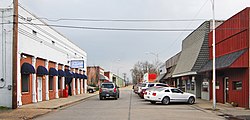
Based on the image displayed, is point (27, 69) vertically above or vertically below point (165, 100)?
above

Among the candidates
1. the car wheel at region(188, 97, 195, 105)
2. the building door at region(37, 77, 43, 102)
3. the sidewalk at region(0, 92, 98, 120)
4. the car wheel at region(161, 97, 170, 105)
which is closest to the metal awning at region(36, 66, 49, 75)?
the building door at region(37, 77, 43, 102)

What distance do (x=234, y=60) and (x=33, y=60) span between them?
16.6 m

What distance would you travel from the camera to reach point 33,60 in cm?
3067

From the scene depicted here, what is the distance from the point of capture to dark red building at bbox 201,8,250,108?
75.6 ft

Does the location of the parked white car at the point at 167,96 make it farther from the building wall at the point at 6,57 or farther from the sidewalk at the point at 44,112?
the building wall at the point at 6,57

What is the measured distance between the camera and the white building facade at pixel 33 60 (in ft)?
82.9

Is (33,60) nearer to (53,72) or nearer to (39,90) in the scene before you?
(39,90)

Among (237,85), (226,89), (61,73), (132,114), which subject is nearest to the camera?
(132,114)

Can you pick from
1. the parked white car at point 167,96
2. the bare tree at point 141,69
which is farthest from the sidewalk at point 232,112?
the bare tree at point 141,69

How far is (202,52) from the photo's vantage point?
34.5 meters

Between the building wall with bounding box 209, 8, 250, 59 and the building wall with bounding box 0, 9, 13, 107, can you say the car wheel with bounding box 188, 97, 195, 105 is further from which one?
the building wall with bounding box 0, 9, 13, 107

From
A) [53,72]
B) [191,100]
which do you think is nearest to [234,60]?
[191,100]

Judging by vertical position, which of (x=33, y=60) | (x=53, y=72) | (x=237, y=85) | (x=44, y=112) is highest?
(x=33, y=60)

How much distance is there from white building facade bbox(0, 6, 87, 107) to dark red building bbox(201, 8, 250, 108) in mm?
14540
